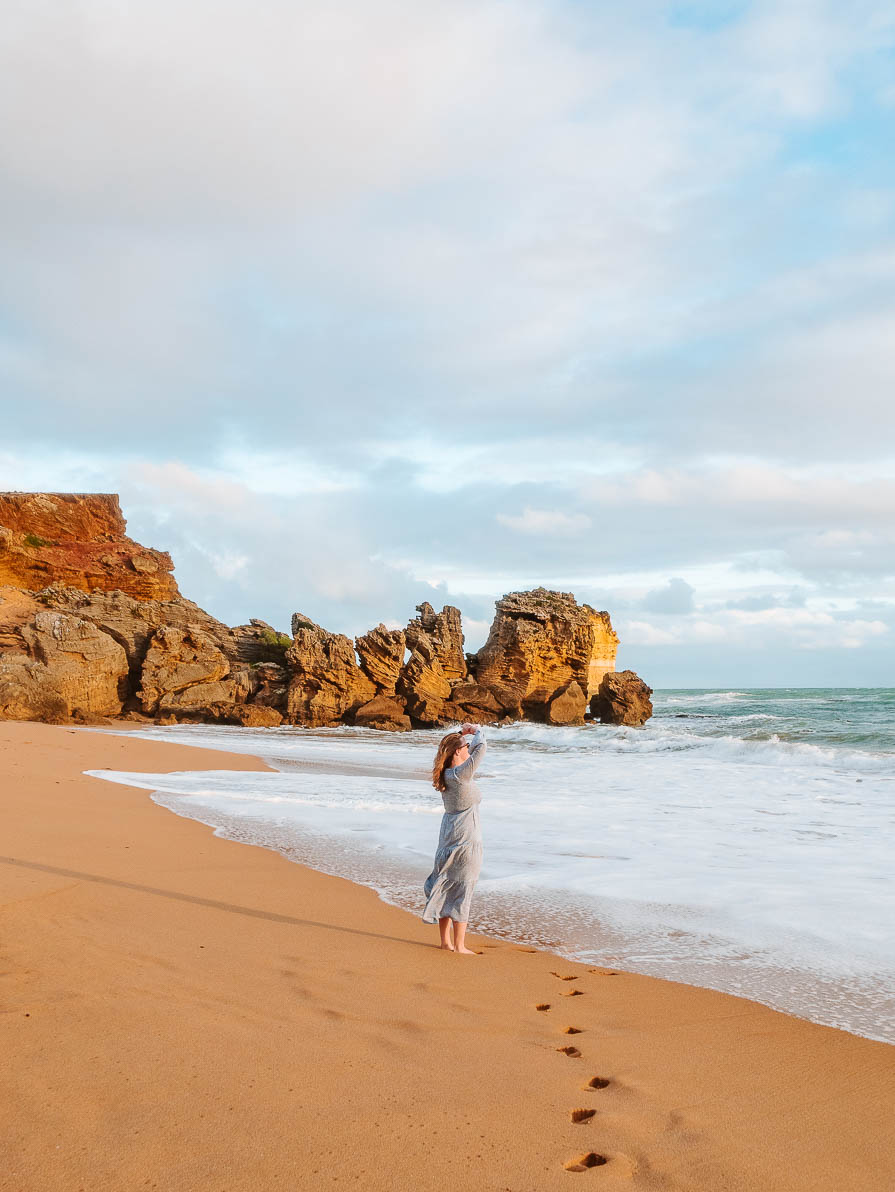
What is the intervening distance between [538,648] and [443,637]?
14.1 ft

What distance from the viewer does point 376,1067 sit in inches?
117

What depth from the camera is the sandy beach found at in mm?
2346

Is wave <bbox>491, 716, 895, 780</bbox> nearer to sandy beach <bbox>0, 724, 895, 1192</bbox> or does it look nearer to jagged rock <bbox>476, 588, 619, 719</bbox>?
jagged rock <bbox>476, 588, 619, 719</bbox>

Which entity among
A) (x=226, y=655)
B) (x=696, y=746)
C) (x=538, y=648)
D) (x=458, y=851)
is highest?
(x=538, y=648)

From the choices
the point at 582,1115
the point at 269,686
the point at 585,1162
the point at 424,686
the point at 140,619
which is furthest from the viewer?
the point at 424,686

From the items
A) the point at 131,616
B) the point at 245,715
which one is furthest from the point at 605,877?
the point at 131,616

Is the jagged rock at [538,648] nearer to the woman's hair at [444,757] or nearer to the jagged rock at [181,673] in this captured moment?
the jagged rock at [181,673]

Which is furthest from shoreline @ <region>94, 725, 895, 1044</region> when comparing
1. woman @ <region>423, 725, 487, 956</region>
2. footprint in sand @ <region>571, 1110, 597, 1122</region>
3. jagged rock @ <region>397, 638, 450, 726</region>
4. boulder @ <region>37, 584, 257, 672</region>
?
boulder @ <region>37, 584, 257, 672</region>

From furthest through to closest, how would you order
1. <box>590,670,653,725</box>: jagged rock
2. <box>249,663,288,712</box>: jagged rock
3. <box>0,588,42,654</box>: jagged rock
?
<box>590,670,653,725</box>: jagged rock → <box>249,663,288,712</box>: jagged rock → <box>0,588,42,654</box>: jagged rock

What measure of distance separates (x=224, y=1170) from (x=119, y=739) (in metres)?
16.9

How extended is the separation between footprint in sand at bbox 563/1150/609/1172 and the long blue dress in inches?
91.9

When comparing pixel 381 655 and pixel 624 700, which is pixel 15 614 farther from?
pixel 624 700

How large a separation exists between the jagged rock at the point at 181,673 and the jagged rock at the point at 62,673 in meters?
1.00

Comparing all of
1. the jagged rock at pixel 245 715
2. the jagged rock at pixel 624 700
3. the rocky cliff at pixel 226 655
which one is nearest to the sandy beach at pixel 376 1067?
the rocky cliff at pixel 226 655
